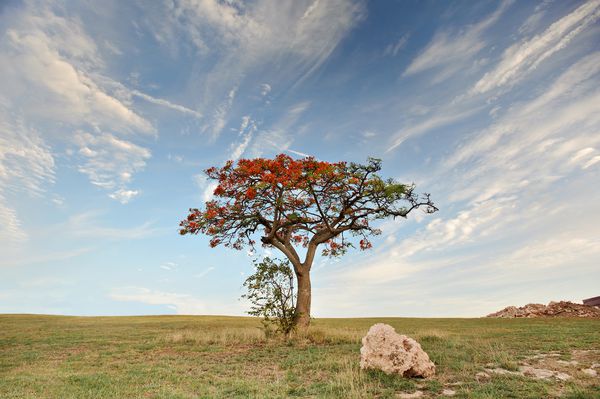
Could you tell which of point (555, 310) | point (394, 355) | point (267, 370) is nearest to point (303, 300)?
point (267, 370)

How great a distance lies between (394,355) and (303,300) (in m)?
10.9

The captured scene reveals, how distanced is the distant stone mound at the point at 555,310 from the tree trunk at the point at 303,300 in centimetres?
3128

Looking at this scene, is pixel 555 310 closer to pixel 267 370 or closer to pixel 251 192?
pixel 251 192

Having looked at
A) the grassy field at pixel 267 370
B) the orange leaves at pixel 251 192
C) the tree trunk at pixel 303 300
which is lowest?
the grassy field at pixel 267 370

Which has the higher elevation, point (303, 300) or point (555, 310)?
point (555, 310)

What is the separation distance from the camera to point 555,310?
42.1 m

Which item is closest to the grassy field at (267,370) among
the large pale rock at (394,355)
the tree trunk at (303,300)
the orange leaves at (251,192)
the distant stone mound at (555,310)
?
the large pale rock at (394,355)

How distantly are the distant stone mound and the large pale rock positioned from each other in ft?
122

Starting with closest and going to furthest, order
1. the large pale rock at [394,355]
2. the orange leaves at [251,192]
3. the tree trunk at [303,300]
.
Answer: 1. the large pale rock at [394,355]
2. the orange leaves at [251,192]
3. the tree trunk at [303,300]

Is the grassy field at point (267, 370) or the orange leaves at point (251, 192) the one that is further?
the orange leaves at point (251, 192)

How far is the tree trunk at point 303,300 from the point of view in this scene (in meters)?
21.4

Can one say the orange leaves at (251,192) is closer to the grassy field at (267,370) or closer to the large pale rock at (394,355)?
the grassy field at (267,370)

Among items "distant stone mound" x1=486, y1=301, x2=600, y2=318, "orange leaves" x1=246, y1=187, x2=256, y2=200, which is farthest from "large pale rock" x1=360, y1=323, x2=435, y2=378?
"distant stone mound" x1=486, y1=301, x2=600, y2=318

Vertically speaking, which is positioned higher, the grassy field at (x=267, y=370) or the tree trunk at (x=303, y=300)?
the tree trunk at (x=303, y=300)
